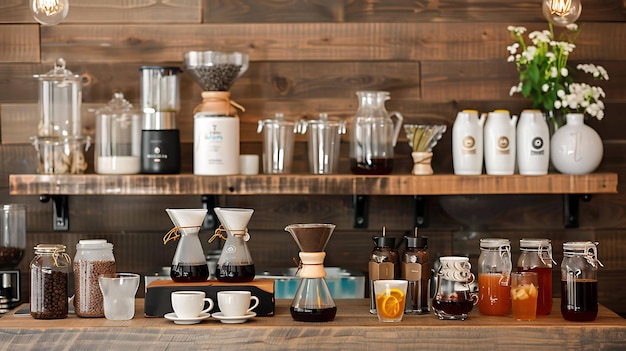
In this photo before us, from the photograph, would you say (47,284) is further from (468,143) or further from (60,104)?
(468,143)

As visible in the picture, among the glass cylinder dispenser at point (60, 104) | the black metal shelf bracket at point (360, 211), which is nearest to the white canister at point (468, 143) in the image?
the black metal shelf bracket at point (360, 211)

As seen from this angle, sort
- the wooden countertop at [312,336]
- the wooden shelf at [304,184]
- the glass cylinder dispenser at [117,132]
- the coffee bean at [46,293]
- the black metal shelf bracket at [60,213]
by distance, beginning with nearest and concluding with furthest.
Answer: the wooden countertop at [312,336]
the coffee bean at [46,293]
the wooden shelf at [304,184]
the glass cylinder dispenser at [117,132]
the black metal shelf bracket at [60,213]

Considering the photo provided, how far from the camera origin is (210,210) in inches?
106

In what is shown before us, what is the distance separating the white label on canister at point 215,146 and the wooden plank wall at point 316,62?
210 mm

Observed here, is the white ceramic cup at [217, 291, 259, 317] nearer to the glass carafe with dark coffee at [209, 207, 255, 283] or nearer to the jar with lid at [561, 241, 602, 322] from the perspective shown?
the glass carafe with dark coffee at [209, 207, 255, 283]

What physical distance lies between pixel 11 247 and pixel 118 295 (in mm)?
471

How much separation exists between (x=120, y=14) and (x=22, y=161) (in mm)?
526

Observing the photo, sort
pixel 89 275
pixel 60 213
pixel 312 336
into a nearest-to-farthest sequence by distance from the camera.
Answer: pixel 312 336 → pixel 89 275 → pixel 60 213

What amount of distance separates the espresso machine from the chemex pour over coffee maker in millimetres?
805

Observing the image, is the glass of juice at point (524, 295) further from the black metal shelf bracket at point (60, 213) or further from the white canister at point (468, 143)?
the black metal shelf bracket at point (60, 213)

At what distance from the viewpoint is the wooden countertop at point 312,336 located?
7.17 ft

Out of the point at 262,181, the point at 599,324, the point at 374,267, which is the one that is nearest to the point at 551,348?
the point at 599,324

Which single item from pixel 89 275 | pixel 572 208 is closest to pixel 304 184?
pixel 89 275

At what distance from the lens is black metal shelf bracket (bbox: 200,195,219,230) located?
2.70 meters
